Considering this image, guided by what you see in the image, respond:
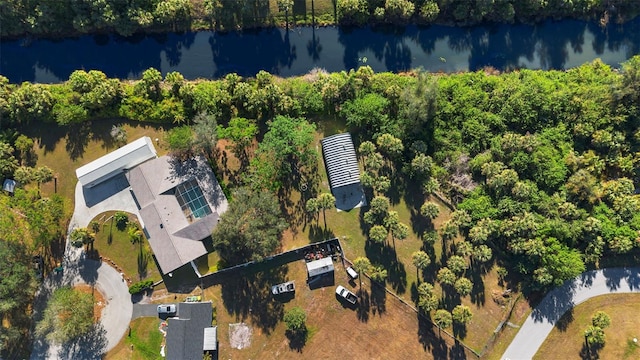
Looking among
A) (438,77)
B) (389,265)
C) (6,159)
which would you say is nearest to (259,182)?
(389,265)

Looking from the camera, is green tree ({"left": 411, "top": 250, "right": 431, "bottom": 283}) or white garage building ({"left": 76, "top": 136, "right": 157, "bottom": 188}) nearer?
green tree ({"left": 411, "top": 250, "right": 431, "bottom": 283})

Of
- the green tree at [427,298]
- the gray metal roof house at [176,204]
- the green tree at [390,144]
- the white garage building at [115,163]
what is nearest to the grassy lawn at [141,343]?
the gray metal roof house at [176,204]

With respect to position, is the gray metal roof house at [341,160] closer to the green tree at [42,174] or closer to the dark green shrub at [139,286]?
the dark green shrub at [139,286]

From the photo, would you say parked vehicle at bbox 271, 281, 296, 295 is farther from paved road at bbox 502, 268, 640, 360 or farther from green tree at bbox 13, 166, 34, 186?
green tree at bbox 13, 166, 34, 186

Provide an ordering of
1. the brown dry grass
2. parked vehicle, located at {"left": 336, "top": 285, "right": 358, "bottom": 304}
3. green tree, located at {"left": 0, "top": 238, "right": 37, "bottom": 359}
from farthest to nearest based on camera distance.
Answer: the brown dry grass → parked vehicle, located at {"left": 336, "top": 285, "right": 358, "bottom": 304} → green tree, located at {"left": 0, "top": 238, "right": 37, "bottom": 359}

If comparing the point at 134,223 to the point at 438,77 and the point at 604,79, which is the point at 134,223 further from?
the point at 604,79

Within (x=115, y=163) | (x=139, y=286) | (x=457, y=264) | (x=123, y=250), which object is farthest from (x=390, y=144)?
(x=123, y=250)

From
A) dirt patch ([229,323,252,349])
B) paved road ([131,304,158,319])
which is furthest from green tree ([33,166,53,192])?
dirt patch ([229,323,252,349])
